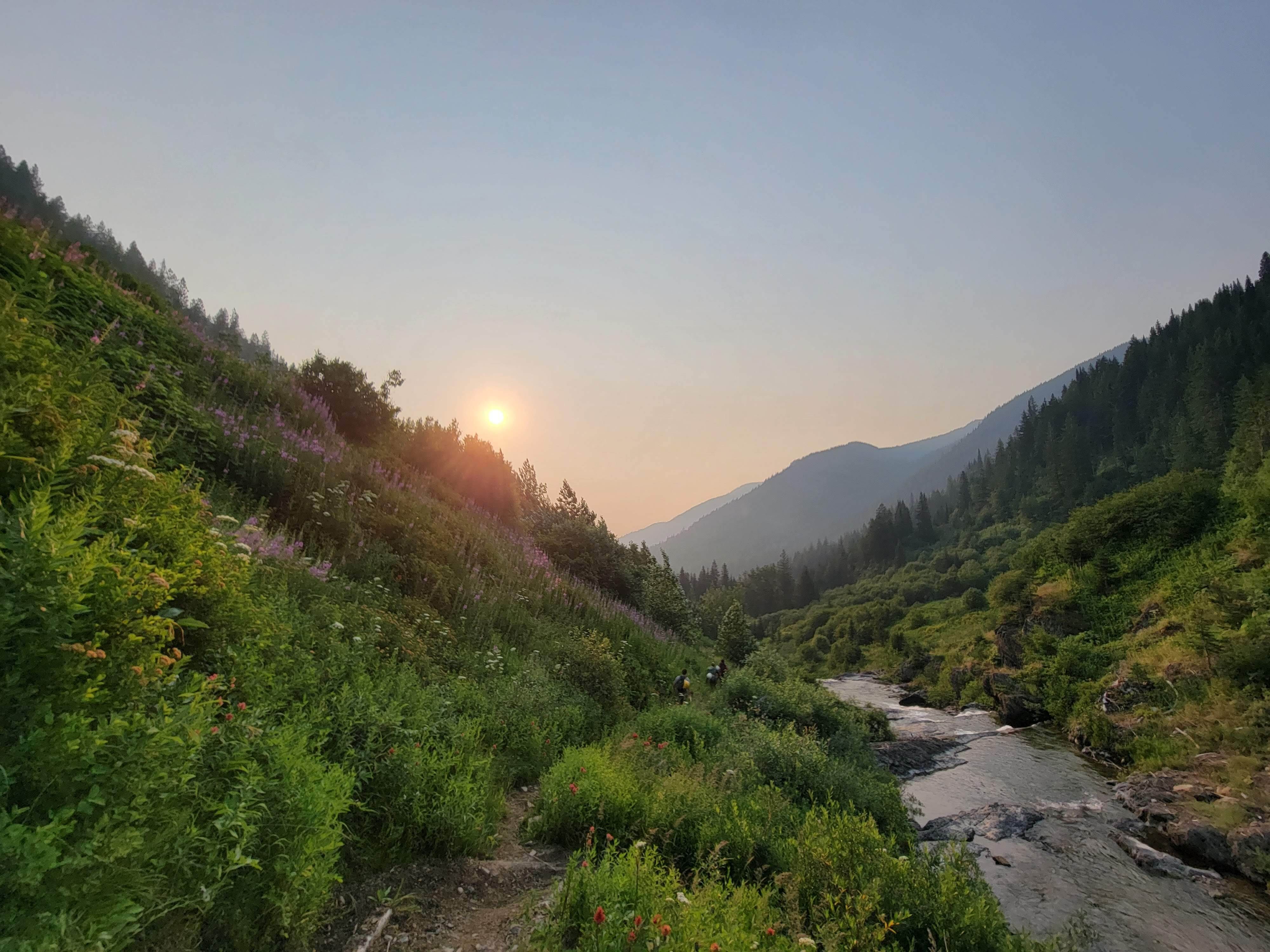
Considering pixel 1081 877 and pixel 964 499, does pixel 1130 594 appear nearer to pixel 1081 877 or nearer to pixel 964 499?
pixel 1081 877

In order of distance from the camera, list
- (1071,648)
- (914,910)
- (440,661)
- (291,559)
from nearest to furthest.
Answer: (914,910) < (291,559) < (440,661) < (1071,648)

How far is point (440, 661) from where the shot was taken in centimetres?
674

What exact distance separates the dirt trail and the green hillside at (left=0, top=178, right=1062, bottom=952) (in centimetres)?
16

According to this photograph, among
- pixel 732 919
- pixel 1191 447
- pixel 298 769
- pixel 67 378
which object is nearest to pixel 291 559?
pixel 67 378

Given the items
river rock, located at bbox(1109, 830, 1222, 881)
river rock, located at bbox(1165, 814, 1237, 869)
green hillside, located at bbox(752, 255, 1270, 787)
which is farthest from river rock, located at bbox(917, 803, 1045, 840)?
green hillside, located at bbox(752, 255, 1270, 787)

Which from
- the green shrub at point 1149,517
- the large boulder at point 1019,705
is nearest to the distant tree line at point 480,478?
the large boulder at point 1019,705

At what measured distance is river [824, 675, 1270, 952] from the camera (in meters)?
7.59

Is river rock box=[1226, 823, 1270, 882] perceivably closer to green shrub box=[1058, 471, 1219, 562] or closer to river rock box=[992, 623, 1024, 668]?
river rock box=[992, 623, 1024, 668]

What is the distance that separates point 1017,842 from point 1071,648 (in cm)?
1830

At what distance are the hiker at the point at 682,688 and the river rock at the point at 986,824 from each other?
4630 millimetres

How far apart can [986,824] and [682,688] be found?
6.87m

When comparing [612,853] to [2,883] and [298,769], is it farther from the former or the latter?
[2,883]

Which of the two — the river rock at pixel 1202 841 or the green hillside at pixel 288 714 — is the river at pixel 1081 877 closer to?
the river rock at pixel 1202 841

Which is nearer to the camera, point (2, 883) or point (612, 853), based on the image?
point (2, 883)
